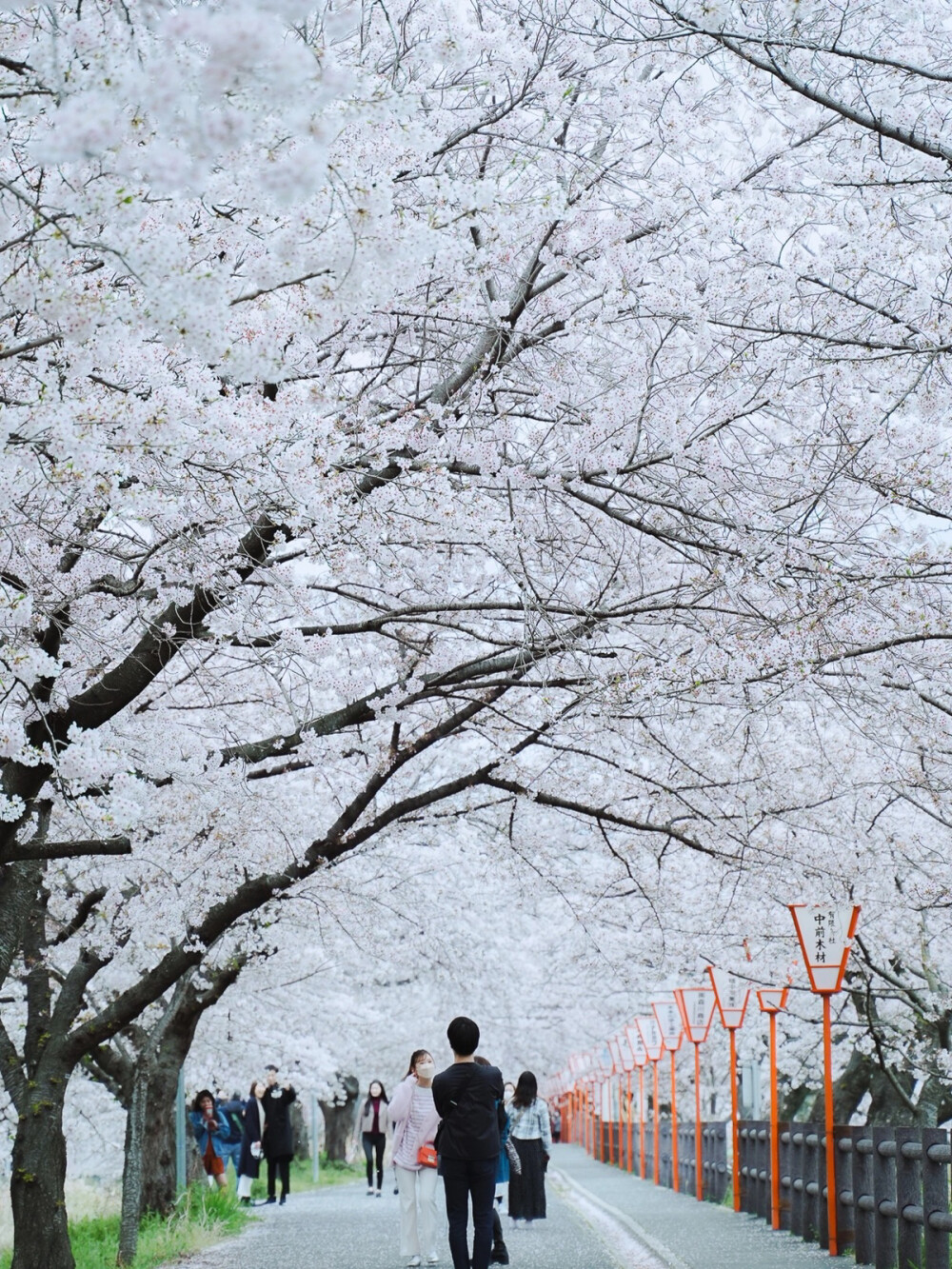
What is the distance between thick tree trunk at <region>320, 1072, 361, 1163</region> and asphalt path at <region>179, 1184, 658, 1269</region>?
23649 mm

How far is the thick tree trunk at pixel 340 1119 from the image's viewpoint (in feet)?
142

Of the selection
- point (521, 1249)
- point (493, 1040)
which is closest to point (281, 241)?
point (521, 1249)

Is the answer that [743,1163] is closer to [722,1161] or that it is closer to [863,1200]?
[722,1161]

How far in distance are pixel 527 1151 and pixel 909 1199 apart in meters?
6.83

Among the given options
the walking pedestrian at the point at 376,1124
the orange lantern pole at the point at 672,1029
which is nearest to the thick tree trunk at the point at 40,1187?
the walking pedestrian at the point at 376,1124

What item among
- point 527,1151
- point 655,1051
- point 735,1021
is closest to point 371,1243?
point 527,1151

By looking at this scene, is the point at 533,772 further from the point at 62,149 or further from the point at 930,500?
the point at 62,149

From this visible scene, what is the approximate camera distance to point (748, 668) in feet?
29.6

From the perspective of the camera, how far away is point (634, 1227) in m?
15.5

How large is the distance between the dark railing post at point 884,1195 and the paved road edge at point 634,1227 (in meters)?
1.43

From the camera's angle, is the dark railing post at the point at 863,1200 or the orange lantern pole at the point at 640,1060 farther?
the orange lantern pole at the point at 640,1060

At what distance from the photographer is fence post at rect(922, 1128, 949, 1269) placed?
911cm

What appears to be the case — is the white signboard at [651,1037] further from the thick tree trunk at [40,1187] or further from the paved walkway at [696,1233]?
the thick tree trunk at [40,1187]

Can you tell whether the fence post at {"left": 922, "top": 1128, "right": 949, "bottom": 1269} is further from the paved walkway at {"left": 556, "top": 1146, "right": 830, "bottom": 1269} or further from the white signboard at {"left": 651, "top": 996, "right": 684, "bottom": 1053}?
the white signboard at {"left": 651, "top": 996, "right": 684, "bottom": 1053}
